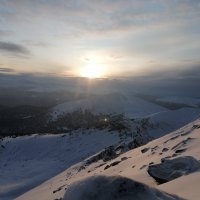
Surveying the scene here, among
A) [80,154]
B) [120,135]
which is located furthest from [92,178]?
[120,135]

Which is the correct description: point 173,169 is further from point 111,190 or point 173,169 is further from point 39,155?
point 39,155

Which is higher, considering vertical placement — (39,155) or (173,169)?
(173,169)

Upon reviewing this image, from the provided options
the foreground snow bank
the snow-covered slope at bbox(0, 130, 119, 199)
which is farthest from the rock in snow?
the snow-covered slope at bbox(0, 130, 119, 199)

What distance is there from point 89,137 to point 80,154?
5.91 metres

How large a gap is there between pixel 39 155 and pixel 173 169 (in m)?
35.4

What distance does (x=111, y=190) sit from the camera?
20.1 ft

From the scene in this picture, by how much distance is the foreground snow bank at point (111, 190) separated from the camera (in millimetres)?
6031

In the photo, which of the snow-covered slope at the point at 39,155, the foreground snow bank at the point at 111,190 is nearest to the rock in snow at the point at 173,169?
the foreground snow bank at the point at 111,190

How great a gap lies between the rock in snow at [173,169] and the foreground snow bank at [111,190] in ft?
10.6

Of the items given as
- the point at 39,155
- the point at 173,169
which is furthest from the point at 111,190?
the point at 39,155

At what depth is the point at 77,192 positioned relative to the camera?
6133 millimetres

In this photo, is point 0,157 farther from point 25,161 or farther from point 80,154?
point 80,154

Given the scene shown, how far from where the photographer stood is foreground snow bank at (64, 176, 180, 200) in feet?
19.8

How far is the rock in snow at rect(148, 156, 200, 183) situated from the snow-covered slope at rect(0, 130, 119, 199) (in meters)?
18.5
